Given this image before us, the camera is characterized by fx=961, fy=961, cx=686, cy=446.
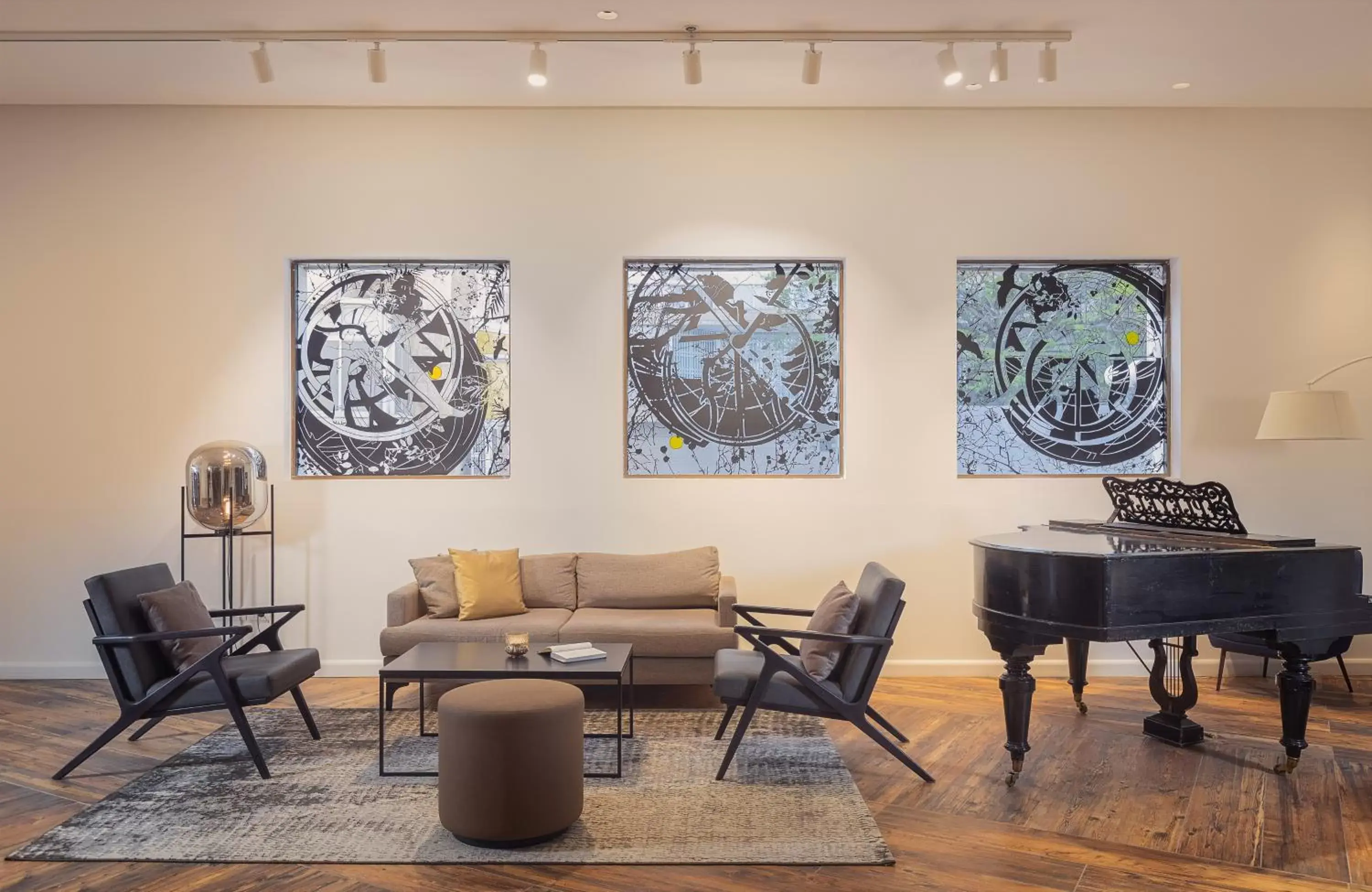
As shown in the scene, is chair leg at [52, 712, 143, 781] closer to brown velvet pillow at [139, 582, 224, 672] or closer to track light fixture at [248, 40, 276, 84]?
brown velvet pillow at [139, 582, 224, 672]

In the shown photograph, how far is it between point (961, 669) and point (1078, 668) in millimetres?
983

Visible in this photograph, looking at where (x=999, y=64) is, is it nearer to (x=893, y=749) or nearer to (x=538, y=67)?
(x=538, y=67)

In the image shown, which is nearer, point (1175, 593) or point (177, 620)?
point (1175, 593)

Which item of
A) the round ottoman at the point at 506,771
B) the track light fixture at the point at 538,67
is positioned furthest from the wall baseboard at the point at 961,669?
the track light fixture at the point at 538,67

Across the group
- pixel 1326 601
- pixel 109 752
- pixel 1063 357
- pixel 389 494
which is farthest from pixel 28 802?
pixel 1063 357

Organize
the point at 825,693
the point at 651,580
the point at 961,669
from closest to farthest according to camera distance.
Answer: the point at 825,693, the point at 651,580, the point at 961,669

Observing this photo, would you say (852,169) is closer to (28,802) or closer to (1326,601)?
(1326,601)

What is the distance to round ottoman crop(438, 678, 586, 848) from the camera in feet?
11.4

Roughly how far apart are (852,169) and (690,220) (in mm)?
1133

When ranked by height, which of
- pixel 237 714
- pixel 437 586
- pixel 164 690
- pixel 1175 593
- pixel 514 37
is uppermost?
pixel 514 37

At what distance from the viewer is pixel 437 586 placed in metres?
5.72

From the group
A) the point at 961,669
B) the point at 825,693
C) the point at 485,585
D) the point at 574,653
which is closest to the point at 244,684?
the point at 574,653

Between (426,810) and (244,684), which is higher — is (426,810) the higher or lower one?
the lower one

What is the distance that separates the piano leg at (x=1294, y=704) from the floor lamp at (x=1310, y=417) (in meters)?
1.88
